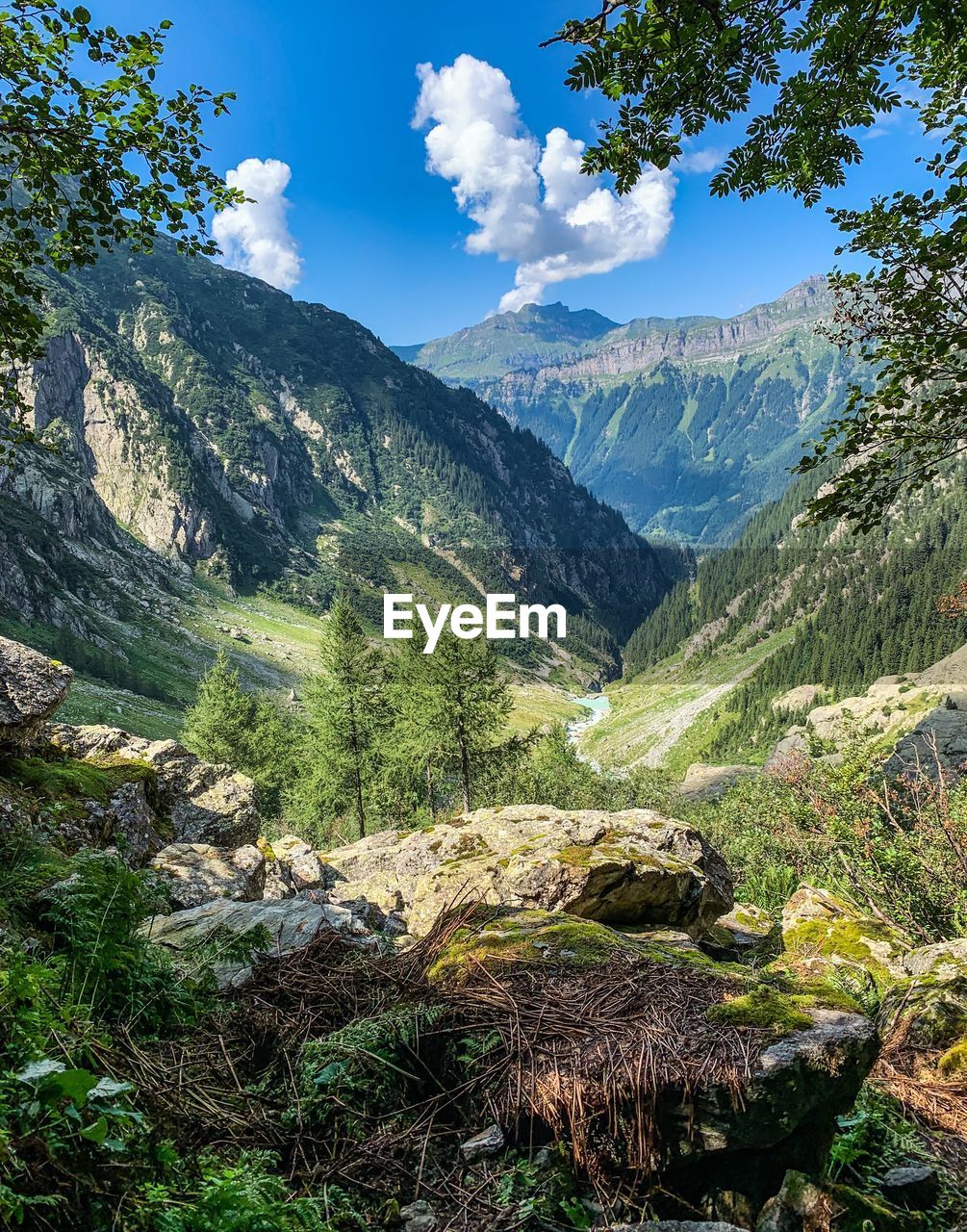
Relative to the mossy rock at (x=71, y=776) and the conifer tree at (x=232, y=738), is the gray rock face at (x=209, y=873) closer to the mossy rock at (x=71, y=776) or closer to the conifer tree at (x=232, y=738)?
the mossy rock at (x=71, y=776)

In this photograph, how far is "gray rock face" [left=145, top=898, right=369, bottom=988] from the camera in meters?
6.22

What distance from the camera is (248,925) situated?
717 cm

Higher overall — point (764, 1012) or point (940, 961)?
point (764, 1012)

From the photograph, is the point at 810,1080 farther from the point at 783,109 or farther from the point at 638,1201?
the point at 783,109

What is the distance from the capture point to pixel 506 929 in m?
6.05

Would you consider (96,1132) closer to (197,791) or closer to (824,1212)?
(824,1212)

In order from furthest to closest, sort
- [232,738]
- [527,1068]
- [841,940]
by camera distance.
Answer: [232,738] < [841,940] < [527,1068]

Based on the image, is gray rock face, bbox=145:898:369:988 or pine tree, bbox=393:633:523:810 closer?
gray rock face, bbox=145:898:369:988

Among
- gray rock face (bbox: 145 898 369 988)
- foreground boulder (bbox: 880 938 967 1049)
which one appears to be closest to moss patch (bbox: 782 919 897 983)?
foreground boulder (bbox: 880 938 967 1049)

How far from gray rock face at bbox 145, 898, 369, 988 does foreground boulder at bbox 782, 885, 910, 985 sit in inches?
288

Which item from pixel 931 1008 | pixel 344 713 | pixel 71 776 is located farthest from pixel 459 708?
pixel 931 1008

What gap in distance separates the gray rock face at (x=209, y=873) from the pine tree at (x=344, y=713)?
2188 cm

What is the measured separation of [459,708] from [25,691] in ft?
77.9

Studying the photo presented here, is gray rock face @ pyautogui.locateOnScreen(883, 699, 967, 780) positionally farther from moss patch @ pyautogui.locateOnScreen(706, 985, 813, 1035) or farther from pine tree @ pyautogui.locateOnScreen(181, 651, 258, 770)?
pine tree @ pyautogui.locateOnScreen(181, 651, 258, 770)
